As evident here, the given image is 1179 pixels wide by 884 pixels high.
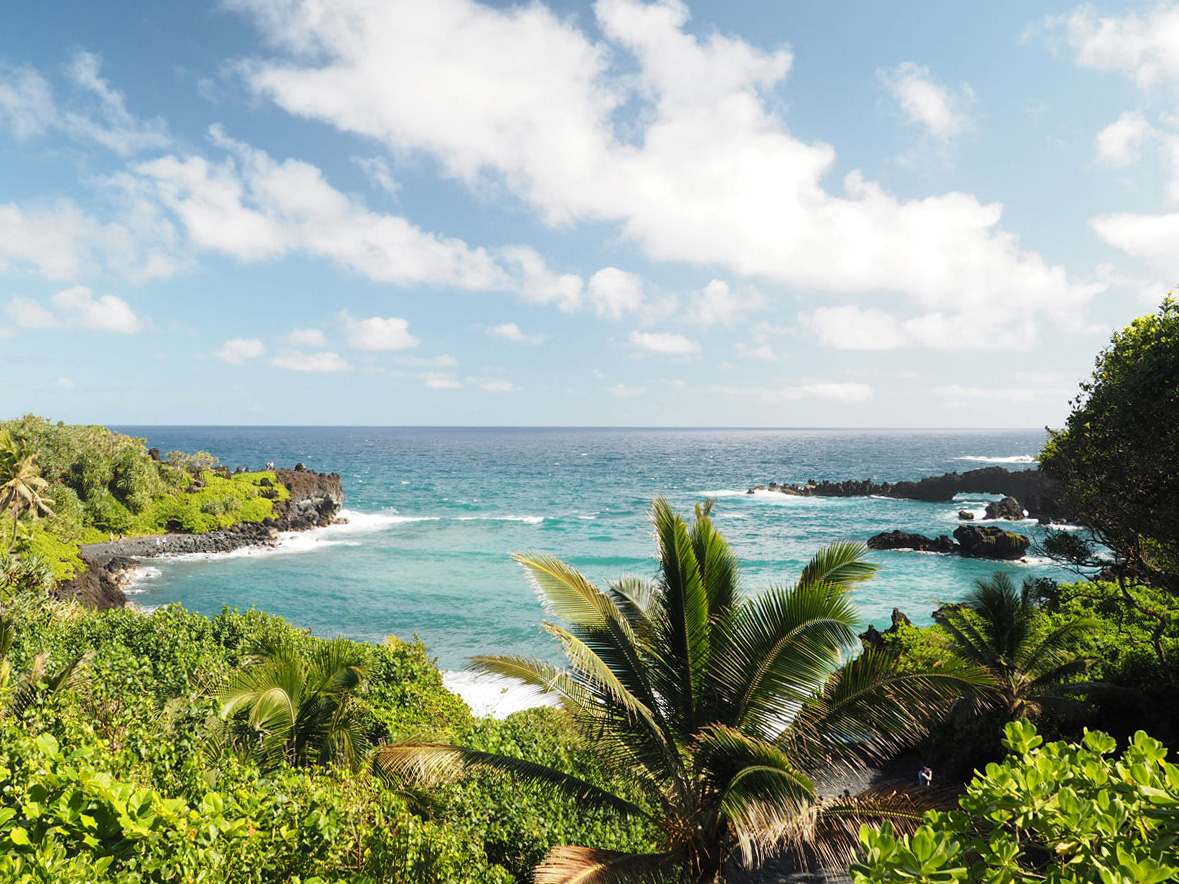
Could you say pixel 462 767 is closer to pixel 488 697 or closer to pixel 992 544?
pixel 488 697

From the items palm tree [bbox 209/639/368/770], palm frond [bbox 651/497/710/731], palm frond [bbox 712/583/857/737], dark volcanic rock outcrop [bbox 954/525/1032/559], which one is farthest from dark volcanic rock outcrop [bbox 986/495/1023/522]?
palm tree [bbox 209/639/368/770]

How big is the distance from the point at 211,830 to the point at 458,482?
9171 centimetres

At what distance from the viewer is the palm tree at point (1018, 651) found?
558 inches

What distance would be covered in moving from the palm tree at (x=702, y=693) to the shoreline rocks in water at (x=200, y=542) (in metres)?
31.7

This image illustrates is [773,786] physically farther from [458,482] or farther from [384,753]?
[458,482]

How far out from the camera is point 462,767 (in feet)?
23.8

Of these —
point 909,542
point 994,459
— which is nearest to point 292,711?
point 909,542

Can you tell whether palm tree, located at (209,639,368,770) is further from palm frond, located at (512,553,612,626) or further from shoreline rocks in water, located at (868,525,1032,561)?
shoreline rocks in water, located at (868,525,1032,561)

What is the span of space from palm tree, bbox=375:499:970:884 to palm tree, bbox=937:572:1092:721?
363 inches

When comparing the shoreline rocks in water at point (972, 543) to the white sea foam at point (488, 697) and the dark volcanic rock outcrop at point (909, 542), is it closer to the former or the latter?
the dark volcanic rock outcrop at point (909, 542)

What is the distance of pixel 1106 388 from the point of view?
475 inches

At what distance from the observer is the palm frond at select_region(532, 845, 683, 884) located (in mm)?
6160

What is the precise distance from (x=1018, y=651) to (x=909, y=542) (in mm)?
36619

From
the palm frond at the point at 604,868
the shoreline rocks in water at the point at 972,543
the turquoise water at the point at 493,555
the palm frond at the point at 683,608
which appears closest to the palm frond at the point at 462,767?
the palm frond at the point at 604,868
